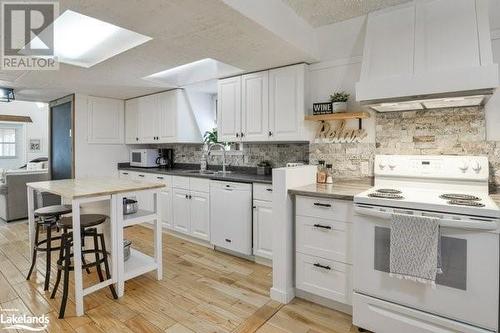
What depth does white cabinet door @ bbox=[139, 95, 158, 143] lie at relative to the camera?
15.1ft

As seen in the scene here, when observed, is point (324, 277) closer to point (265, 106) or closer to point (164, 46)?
→ point (265, 106)

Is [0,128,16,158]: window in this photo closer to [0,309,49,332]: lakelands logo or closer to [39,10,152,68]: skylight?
[39,10,152,68]: skylight

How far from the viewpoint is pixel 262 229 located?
2984 mm

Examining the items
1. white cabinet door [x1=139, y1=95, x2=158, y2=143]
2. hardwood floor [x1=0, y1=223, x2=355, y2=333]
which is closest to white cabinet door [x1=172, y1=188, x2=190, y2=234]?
A: hardwood floor [x1=0, y1=223, x2=355, y2=333]

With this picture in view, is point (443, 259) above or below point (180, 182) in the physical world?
below

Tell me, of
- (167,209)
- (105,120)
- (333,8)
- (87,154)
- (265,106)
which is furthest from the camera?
(105,120)

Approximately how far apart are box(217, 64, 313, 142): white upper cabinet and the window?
830 centimetres

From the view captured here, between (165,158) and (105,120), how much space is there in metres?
1.24

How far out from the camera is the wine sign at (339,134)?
2.74 metres

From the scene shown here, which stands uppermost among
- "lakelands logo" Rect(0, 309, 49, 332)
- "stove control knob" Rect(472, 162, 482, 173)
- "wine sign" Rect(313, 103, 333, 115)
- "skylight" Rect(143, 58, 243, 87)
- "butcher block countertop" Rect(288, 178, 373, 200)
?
"skylight" Rect(143, 58, 243, 87)

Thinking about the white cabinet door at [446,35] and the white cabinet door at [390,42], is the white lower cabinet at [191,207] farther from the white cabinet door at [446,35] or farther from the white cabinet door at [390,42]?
the white cabinet door at [446,35]

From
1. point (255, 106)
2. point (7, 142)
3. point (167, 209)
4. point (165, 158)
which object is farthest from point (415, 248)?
point (7, 142)

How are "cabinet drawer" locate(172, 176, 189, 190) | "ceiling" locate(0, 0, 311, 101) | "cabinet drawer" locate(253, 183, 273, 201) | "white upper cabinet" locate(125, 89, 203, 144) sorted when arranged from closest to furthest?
"ceiling" locate(0, 0, 311, 101)
"cabinet drawer" locate(253, 183, 273, 201)
"cabinet drawer" locate(172, 176, 189, 190)
"white upper cabinet" locate(125, 89, 203, 144)

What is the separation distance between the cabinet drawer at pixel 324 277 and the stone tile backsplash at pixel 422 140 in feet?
3.25
